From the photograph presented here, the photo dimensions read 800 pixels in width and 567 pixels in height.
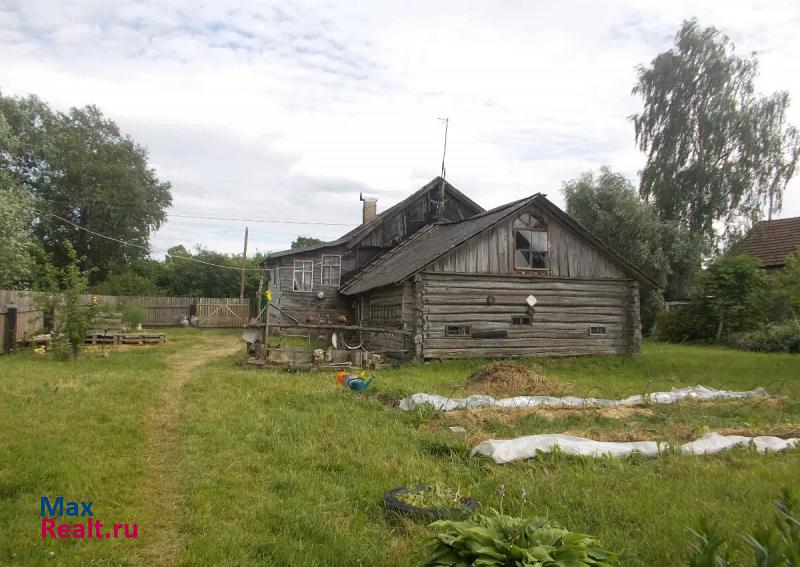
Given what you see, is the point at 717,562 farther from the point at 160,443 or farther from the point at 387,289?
the point at 387,289

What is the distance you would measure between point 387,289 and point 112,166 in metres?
29.1

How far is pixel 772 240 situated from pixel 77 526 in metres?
36.5

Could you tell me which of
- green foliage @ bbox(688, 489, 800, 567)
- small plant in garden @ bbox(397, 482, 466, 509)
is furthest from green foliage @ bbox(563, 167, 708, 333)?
green foliage @ bbox(688, 489, 800, 567)

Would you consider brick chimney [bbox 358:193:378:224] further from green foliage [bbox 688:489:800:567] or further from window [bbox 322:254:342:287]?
green foliage [bbox 688:489:800:567]

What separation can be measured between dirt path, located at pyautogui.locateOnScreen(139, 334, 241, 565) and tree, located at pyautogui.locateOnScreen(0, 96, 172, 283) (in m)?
31.8

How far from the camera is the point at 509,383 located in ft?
39.3

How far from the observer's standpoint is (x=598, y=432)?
745cm

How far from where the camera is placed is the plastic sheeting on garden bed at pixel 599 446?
6.23 meters

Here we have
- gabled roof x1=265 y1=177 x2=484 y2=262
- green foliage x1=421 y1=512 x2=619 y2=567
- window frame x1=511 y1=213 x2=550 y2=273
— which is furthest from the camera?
gabled roof x1=265 y1=177 x2=484 y2=262

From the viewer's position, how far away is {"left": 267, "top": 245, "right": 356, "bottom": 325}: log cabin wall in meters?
26.8

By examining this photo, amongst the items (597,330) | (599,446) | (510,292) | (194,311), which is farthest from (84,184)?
(599,446)

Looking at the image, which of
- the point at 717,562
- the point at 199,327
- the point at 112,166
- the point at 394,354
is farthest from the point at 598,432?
the point at 112,166

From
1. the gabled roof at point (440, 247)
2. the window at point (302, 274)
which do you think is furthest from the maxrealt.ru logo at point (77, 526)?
the window at point (302, 274)

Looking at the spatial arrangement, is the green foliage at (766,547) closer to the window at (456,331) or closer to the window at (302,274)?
the window at (456,331)
